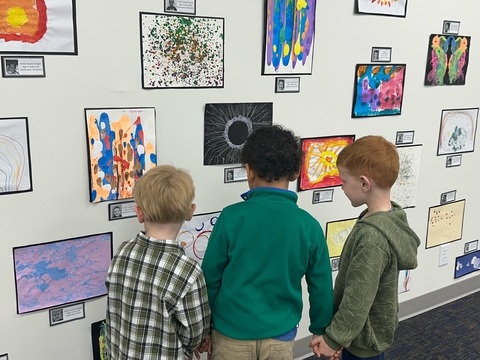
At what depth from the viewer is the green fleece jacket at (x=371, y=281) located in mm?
1640

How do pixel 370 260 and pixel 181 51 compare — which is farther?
pixel 181 51

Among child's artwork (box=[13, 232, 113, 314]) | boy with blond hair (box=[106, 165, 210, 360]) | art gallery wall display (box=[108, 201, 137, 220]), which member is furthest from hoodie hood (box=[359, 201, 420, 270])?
child's artwork (box=[13, 232, 113, 314])

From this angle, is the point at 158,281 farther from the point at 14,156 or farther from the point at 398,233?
the point at 398,233

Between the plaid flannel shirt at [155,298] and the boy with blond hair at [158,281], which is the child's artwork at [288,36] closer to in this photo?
the boy with blond hair at [158,281]

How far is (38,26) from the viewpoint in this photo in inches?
62.8

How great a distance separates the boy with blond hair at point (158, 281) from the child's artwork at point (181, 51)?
519 millimetres

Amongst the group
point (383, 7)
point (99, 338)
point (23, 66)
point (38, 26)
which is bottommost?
point (99, 338)

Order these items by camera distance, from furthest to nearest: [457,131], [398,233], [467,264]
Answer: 1. [467,264]
2. [457,131]
3. [398,233]

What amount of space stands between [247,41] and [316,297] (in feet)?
3.62

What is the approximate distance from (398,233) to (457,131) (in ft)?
5.06

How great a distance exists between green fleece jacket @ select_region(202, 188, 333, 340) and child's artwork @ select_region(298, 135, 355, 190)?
806 millimetres

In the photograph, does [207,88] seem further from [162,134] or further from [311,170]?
[311,170]

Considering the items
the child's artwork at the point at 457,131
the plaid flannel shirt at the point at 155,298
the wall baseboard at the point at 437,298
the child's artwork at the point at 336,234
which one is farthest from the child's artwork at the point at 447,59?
the plaid flannel shirt at the point at 155,298

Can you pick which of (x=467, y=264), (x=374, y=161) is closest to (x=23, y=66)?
(x=374, y=161)
